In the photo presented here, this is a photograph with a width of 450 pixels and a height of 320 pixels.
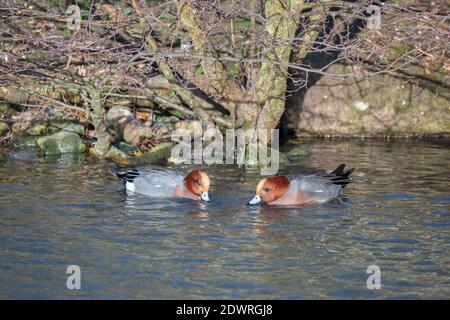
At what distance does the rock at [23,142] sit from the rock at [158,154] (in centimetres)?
183

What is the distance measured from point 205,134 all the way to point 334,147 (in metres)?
2.12

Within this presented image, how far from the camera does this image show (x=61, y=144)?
13031mm

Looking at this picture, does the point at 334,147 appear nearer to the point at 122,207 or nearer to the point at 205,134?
the point at 205,134

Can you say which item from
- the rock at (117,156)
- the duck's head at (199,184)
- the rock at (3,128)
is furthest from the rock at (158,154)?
the duck's head at (199,184)

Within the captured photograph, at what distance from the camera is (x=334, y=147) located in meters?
14.0

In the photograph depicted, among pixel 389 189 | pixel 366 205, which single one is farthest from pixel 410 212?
pixel 389 189

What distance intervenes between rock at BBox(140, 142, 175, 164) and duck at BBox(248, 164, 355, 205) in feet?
10.2

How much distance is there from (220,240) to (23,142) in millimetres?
6119

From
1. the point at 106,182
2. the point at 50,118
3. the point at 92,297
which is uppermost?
the point at 50,118

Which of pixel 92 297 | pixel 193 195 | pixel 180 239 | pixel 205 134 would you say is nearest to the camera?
pixel 92 297

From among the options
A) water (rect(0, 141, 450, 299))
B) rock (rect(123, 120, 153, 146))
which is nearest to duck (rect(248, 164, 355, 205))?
water (rect(0, 141, 450, 299))

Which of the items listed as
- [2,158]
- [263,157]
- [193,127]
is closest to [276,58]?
[263,157]

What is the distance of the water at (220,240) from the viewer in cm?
681

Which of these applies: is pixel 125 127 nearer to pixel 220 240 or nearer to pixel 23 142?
pixel 23 142
